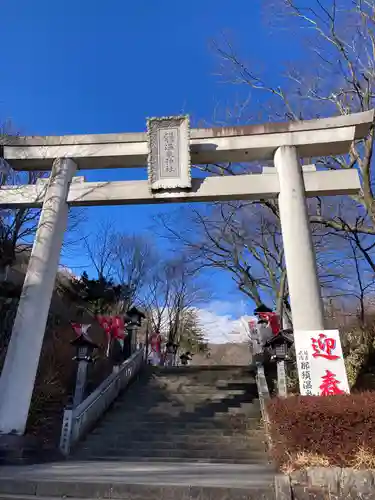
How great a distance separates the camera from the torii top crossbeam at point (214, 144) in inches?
377

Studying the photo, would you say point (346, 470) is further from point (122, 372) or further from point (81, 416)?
point (122, 372)

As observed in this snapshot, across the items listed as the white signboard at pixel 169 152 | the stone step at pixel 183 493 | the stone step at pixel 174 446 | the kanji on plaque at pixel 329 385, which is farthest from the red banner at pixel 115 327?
the stone step at pixel 183 493

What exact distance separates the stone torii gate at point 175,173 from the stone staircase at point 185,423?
324 centimetres

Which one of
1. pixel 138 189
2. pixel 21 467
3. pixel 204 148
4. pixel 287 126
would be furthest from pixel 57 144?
pixel 21 467

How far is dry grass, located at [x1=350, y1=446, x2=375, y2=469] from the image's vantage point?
4.78 metres

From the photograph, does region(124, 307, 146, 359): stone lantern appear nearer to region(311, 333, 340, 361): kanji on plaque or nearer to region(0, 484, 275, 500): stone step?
region(311, 333, 340, 361): kanji on plaque

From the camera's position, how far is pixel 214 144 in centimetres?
996

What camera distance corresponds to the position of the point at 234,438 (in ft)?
29.5

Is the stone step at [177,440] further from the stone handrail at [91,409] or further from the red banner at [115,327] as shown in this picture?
the red banner at [115,327]

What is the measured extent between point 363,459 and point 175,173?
696 centimetres

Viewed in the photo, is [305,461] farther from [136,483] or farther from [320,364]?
[320,364]

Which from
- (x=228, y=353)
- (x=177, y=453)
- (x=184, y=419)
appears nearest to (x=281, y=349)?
(x=184, y=419)

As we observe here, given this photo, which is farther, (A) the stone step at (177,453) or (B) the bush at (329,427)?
(A) the stone step at (177,453)

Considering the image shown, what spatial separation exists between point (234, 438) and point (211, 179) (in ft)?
19.7
